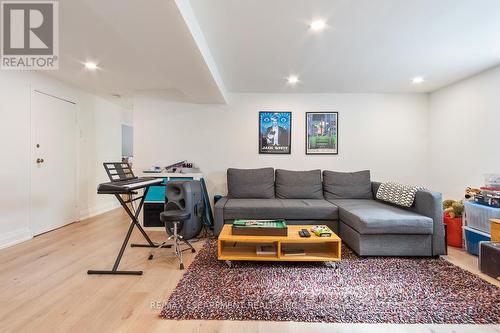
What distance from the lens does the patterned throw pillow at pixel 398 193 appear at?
111 inches

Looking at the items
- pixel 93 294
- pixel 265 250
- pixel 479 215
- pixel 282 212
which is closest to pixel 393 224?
pixel 479 215

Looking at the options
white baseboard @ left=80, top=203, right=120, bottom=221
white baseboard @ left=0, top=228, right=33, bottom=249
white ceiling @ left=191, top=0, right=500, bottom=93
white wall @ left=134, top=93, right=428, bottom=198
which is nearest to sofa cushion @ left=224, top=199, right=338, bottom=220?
white wall @ left=134, top=93, right=428, bottom=198

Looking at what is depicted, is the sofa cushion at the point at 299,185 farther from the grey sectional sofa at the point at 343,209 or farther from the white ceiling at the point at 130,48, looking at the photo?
the white ceiling at the point at 130,48

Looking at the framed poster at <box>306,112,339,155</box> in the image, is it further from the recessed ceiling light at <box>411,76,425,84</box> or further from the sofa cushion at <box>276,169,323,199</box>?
the recessed ceiling light at <box>411,76,425,84</box>

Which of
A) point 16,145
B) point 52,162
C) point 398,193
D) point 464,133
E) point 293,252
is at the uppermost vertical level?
point 464,133

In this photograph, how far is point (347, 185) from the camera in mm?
3738

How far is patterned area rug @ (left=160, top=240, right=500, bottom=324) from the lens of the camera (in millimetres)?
1579

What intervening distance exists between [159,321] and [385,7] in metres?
2.86

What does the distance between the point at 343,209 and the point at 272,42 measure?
2.16 meters

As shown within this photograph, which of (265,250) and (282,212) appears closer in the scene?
(265,250)

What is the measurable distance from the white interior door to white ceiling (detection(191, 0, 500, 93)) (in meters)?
2.69

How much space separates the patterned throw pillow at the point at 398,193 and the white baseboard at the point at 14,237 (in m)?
4.90

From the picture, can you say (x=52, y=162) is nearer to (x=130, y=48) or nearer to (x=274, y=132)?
(x=130, y=48)

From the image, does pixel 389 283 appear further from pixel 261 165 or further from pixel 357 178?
pixel 261 165
